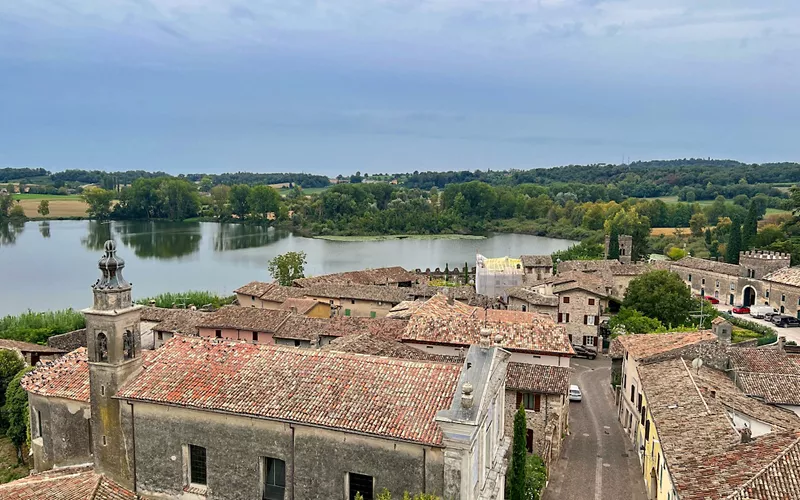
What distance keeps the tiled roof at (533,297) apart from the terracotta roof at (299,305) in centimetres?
1355

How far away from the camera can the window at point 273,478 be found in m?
13.5

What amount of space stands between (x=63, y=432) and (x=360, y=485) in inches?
322

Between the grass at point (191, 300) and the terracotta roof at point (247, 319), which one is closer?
the terracotta roof at point (247, 319)

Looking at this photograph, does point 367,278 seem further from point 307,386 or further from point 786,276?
point 307,386

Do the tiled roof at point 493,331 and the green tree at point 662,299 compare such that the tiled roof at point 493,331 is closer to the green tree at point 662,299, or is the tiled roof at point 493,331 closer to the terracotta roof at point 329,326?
the terracotta roof at point 329,326

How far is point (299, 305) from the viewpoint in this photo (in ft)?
136

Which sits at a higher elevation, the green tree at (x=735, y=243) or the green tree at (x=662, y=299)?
the green tree at (x=735, y=243)

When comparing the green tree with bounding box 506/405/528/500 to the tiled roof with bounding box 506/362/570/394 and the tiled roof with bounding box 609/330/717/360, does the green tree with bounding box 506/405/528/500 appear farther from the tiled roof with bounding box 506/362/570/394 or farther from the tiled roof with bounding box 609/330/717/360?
the tiled roof with bounding box 609/330/717/360

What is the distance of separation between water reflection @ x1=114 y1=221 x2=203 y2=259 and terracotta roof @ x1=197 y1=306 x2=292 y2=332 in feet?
183

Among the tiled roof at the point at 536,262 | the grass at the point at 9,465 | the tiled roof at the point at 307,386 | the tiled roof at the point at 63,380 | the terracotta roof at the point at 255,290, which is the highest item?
the tiled roof at the point at 307,386

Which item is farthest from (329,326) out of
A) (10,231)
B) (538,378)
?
(10,231)

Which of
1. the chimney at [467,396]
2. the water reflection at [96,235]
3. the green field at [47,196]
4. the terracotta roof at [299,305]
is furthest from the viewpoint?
the green field at [47,196]

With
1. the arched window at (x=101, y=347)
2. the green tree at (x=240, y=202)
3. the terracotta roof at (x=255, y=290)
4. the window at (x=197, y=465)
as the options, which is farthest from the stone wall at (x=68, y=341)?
the green tree at (x=240, y=202)

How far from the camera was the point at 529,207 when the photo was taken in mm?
143250
